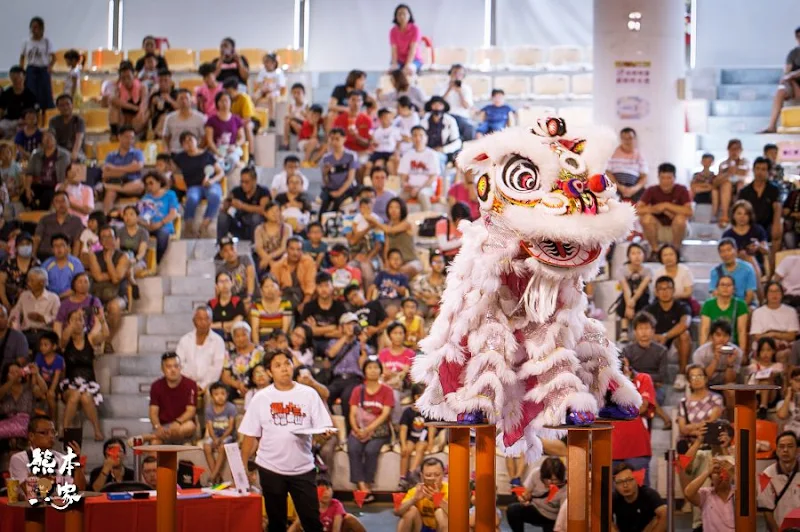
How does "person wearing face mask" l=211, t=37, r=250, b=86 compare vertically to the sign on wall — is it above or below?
above

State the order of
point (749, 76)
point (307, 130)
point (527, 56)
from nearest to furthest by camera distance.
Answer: point (307, 130)
point (749, 76)
point (527, 56)

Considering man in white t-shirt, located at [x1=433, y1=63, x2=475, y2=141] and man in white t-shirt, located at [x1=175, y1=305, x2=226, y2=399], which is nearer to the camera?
man in white t-shirt, located at [x1=175, y1=305, x2=226, y2=399]

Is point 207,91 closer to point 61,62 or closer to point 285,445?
point 61,62

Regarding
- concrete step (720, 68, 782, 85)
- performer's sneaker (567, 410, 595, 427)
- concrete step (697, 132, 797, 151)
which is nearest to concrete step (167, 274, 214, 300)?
concrete step (697, 132, 797, 151)

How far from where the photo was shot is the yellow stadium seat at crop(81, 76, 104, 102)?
14.4 m

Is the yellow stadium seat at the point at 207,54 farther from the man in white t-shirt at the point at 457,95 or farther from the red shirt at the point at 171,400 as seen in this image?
the red shirt at the point at 171,400

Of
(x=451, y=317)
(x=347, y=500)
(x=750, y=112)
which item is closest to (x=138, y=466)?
(x=347, y=500)

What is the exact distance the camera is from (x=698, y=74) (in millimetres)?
13781

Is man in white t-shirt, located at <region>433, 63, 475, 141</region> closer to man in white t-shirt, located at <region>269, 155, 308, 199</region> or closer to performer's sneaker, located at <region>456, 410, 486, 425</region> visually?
man in white t-shirt, located at <region>269, 155, 308, 199</region>

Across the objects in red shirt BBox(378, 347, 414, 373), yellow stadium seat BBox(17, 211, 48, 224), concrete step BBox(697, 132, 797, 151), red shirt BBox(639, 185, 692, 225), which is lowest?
red shirt BBox(378, 347, 414, 373)

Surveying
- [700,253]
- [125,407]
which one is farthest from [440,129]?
[125,407]

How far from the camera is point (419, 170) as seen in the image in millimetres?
11125

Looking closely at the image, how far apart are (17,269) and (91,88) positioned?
475cm

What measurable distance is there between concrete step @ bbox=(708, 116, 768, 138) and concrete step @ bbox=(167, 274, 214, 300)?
522 cm
